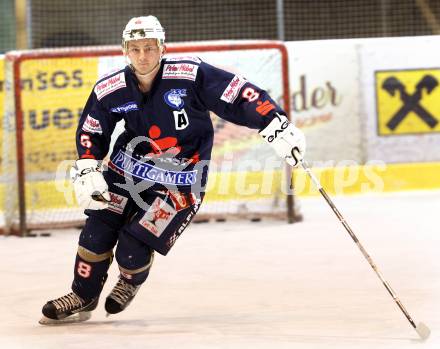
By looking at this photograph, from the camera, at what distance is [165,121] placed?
13.5 feet

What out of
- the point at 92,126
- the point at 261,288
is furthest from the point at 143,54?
the point at 261,288

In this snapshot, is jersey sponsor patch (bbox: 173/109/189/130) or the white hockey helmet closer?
the white hockey helmet

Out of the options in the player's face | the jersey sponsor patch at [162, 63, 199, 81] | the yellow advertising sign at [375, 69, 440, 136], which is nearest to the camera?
the player's face

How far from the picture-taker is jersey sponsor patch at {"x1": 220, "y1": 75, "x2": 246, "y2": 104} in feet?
13.5

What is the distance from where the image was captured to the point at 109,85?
13.5 ft

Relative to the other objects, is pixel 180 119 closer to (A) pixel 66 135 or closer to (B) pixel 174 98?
(B) pixel 174 98

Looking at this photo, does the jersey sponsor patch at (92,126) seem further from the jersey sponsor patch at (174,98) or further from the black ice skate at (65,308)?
the black ice skate at (65,308)

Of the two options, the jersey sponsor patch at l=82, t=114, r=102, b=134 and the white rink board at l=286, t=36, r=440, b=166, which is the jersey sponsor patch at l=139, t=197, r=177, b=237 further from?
the white rink board at l=286, t=36, r=440, b=166

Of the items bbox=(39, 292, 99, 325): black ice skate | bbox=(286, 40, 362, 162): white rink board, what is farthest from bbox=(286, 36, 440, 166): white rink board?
bbox=(39, 292, 99, 325): black ice skate

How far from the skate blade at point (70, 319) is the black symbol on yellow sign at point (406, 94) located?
4.57 meters

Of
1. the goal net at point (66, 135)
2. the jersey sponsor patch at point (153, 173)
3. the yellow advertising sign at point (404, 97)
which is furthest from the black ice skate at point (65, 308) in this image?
the yellow advertising sign at point (404, 97)

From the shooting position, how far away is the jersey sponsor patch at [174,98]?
13.4ft

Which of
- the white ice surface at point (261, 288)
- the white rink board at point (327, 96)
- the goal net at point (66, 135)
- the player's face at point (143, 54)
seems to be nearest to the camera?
the white ice surface at point (261, 288)

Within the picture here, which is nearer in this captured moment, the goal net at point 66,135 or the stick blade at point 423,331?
the stick blade at point 423,331
